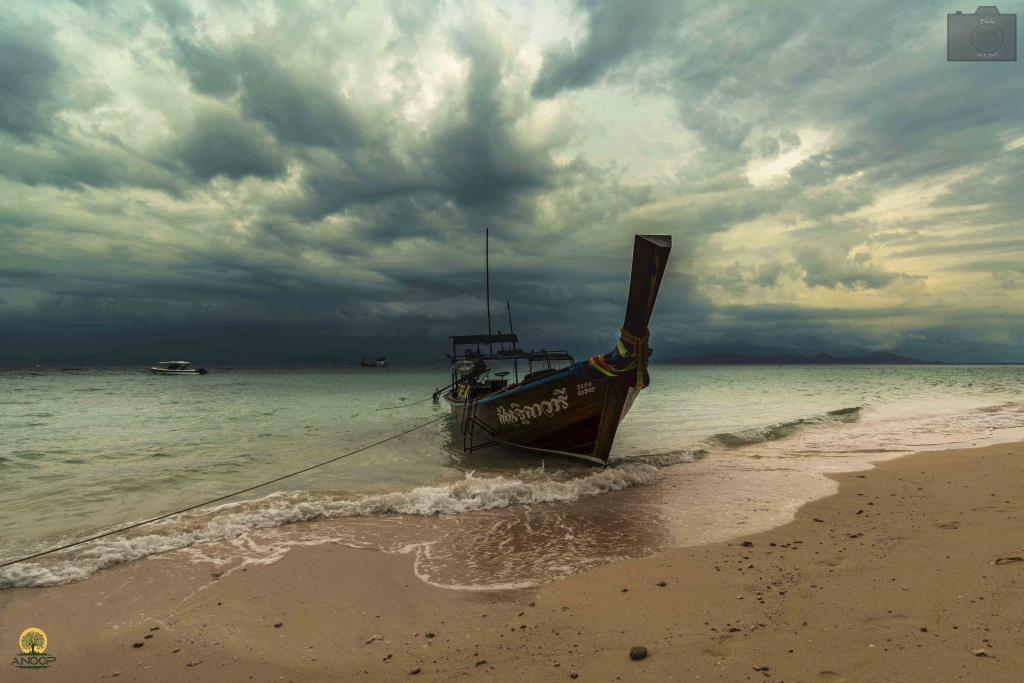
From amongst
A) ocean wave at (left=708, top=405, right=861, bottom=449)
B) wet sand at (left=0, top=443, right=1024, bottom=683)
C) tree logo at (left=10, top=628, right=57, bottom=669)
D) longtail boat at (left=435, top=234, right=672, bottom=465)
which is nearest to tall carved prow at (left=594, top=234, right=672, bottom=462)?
longtail boat at (left=435, top=234, right=672, bottom=465)

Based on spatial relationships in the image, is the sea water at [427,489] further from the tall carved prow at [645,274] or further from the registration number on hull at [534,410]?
the tall carved prow at [645,274]

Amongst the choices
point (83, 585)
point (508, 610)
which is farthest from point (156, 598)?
point (508, 610)

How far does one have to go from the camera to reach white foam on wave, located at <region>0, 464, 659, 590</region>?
247 inches

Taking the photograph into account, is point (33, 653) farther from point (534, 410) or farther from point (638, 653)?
point (534, 410)

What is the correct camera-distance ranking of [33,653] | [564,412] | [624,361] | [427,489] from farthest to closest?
[564,412] < [624,361] < [427,489] < [33,653]

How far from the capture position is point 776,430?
1903 centimetres

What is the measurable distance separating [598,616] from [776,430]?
58.9 ft

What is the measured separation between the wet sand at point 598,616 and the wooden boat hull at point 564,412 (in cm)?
563

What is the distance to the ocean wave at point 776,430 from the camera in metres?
16.9

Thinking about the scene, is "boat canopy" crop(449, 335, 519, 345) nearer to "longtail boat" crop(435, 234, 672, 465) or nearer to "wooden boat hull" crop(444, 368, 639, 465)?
"longtail boat" crop(435, 234, 672, 465)

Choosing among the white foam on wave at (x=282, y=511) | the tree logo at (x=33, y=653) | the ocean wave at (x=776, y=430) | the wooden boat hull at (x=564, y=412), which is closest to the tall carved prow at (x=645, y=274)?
the wooden boat hull at (x=564, y=412)

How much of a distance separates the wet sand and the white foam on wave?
365 mm

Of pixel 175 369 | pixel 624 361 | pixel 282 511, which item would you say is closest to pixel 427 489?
pixel 282 511

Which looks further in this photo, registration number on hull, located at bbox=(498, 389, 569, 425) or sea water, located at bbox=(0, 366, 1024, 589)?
registration number on hull, located at bbox=(498, 389, 569, 425)
